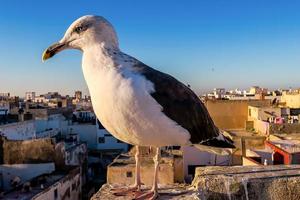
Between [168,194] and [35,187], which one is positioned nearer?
[168,194]

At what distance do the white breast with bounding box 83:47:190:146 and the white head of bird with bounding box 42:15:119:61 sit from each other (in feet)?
0.44

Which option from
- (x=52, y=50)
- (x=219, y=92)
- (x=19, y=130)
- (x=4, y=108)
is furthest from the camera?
(x=219, y=92)

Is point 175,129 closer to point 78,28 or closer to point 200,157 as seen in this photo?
point 78,28

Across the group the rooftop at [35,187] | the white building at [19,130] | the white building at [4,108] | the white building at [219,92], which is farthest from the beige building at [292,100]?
the rooftop at [35,187]

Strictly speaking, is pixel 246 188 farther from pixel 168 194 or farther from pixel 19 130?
pixel 19 130

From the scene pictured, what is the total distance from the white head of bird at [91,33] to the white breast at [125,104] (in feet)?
0.44

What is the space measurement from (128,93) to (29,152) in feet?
44.5

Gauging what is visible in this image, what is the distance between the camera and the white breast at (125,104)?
123 inches

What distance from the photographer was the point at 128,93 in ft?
10.2

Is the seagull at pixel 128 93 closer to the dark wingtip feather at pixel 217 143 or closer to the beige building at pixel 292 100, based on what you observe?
the dark wingtip feather at pixel 217 143

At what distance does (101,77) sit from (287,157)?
9845mm

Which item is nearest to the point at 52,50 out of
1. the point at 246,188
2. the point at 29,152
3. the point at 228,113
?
the point at 246,188

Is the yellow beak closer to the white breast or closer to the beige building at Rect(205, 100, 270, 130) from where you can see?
the white breast

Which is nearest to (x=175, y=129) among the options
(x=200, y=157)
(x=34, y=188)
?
(x=34, y=188)
